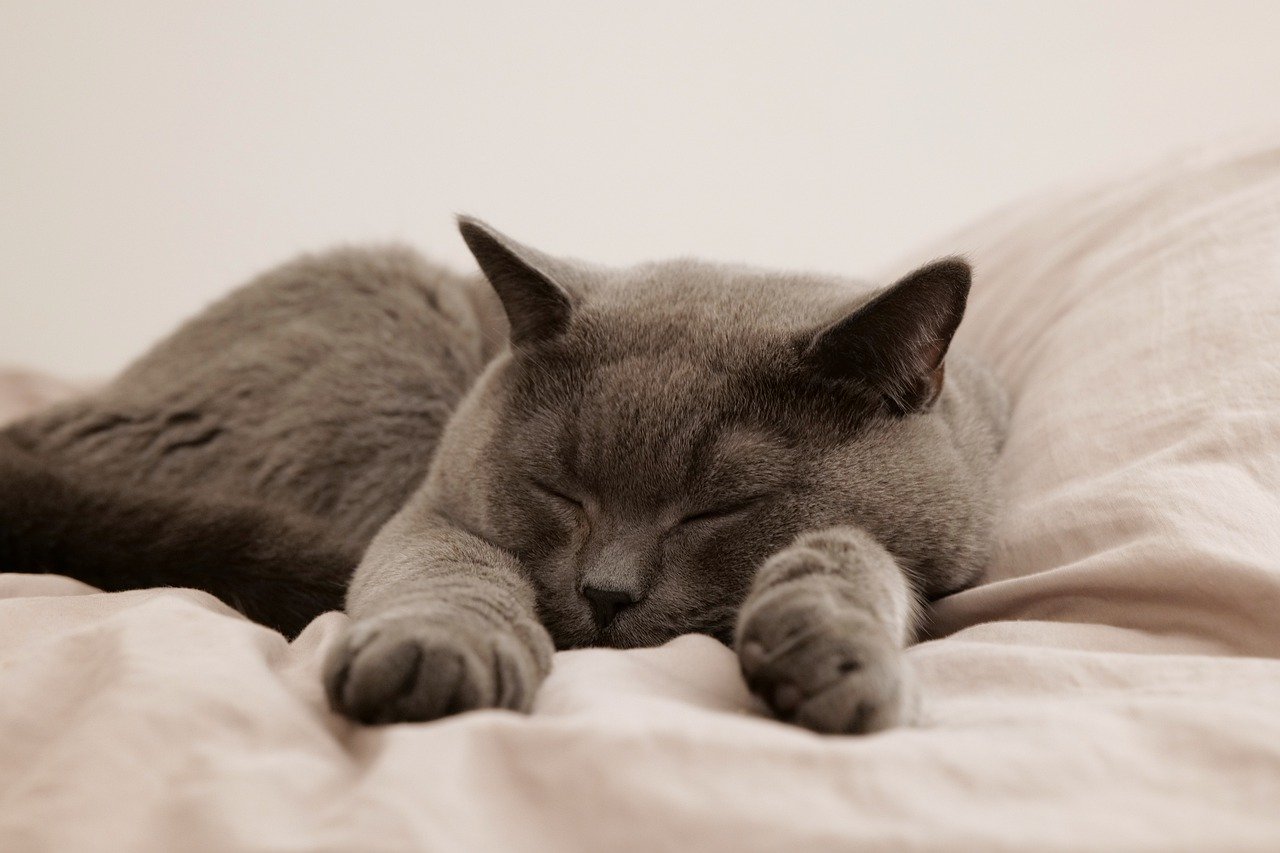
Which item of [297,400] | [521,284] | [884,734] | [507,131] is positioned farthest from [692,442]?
[507,131]

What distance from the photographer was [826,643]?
0.74 m

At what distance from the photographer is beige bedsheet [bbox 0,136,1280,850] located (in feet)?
1.85

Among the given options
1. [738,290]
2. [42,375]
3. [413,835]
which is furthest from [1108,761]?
[42,375]

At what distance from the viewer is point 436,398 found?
159cm

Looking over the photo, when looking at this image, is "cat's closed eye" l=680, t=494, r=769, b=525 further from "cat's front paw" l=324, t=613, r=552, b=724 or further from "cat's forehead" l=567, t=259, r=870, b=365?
"cat's front paw" l=324, t=613, r=552, b=724

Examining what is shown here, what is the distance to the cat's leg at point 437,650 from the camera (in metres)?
0.73

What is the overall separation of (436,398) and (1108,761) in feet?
3.86

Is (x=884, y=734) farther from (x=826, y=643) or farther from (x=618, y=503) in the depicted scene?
(x=618, y=503)

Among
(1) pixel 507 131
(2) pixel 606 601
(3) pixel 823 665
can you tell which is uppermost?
(1) pixel 507 131

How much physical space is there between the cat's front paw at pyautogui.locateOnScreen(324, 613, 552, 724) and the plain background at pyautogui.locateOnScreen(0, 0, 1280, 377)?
2234mm

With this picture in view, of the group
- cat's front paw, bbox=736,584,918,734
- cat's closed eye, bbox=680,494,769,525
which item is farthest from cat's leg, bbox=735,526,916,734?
cat's closed eye, bbox=680,494,769,525

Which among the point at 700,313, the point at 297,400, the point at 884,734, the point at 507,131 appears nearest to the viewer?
the point at 884,734

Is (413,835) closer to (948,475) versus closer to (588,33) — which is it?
(948,475)

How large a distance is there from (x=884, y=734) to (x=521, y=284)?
2.33 feet
